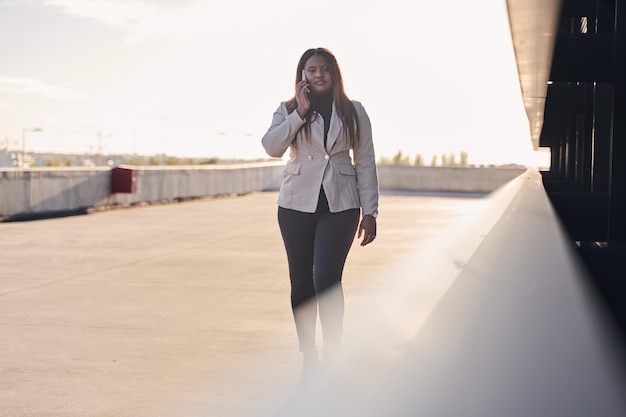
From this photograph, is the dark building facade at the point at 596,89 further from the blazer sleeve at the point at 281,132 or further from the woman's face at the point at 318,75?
the blazer sleeve at the point at 281,132

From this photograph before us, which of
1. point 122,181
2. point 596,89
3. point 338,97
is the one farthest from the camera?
point 122,181

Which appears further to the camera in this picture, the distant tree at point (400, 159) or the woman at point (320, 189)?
the distant tree at point (400, 159)

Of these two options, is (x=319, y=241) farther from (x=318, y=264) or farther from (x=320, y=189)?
(x=320, y=189)

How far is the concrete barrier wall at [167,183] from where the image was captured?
20859 mm

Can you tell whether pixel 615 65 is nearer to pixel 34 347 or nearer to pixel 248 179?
pixel 34 347

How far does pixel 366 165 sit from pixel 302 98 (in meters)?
0.58

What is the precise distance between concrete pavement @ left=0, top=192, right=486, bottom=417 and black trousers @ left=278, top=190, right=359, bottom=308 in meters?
0.63

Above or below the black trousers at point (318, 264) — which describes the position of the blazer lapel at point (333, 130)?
above

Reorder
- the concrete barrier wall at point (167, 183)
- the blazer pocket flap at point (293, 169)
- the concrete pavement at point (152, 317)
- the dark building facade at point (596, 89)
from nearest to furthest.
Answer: the dark building facade at point (596, 89) < the concrete pavement at point (152, 317) < the blazer pocket flap at point (293, 169) < the concrete barrier wall at point (167, 183)

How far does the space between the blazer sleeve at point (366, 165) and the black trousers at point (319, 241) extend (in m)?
0.10

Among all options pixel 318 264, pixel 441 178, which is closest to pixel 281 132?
pixel 318 264

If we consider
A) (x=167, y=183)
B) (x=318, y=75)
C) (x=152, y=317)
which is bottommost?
(x=152, y=317)

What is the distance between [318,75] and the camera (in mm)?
5934

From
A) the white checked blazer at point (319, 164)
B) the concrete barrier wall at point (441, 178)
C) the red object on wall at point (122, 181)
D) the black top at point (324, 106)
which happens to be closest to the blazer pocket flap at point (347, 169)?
the white checked blazer at point (319, 164)
